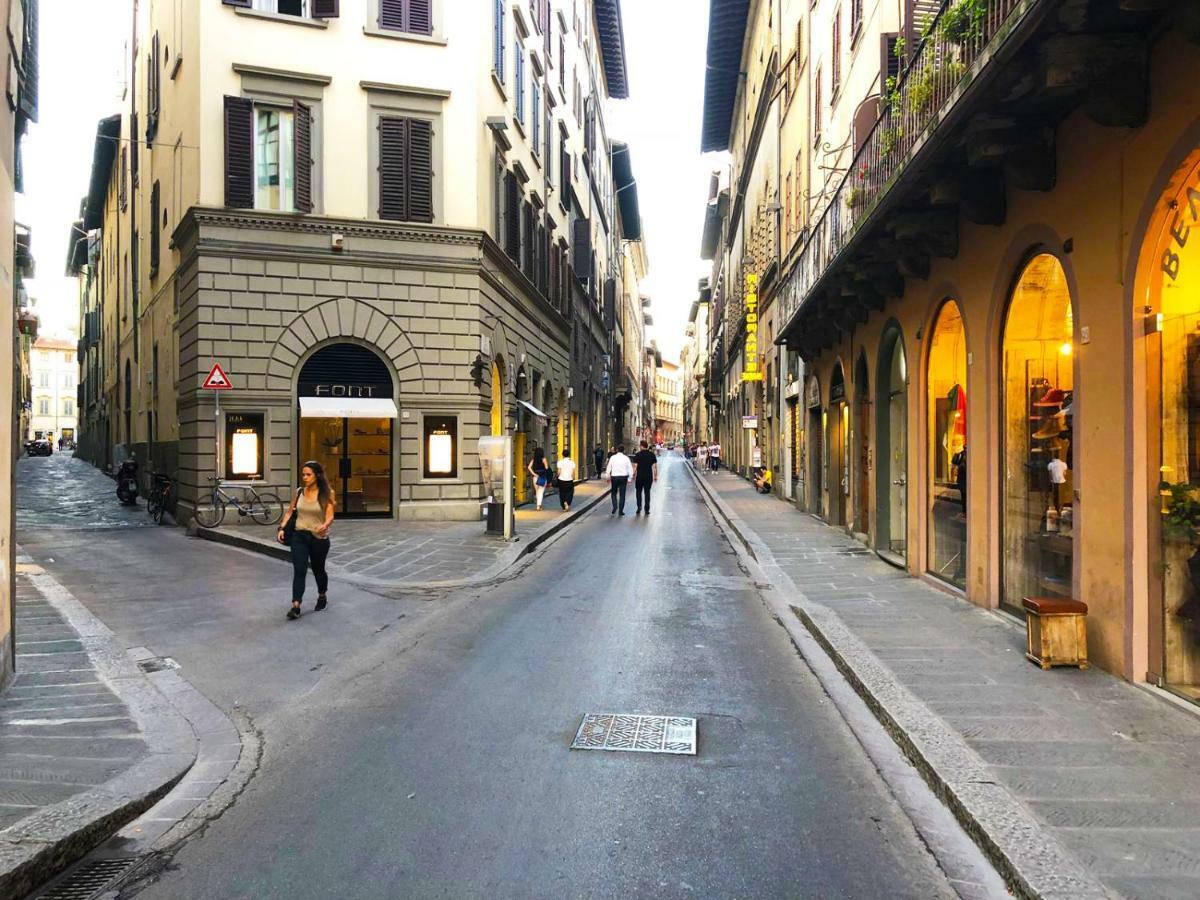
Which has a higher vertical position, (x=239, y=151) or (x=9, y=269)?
(x=239, y=151)

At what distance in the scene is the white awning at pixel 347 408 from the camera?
18.0 metres

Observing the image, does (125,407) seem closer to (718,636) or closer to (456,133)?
(456,133)

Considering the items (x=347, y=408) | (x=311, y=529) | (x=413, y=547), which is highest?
(x=347, y=408)

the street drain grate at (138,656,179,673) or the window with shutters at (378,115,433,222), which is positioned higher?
the window with shutters at (378,115,433,222)

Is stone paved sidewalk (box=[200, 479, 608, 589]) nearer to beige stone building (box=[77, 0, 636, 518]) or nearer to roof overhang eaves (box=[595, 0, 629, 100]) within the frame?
beige stone building (box=[77, 0, 636, 518])

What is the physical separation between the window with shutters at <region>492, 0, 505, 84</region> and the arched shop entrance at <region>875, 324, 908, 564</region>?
Answer: 38.8ft

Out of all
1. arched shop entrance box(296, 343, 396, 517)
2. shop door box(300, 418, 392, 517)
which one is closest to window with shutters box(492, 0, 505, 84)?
arched shop entrance box(296, 343, 396, 517)

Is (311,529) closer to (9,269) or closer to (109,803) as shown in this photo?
(9,269)

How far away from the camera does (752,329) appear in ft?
109

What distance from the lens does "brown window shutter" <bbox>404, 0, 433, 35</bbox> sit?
736 inches

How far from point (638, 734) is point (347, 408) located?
14.2m

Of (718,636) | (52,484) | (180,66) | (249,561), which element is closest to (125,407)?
(52,484)

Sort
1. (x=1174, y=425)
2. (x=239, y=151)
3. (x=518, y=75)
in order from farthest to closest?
1. (x=518, y=75)
2. (x=239, y=151)
3. (x=1174, y=425)

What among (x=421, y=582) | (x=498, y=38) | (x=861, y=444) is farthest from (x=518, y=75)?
(x=421, y=582)
